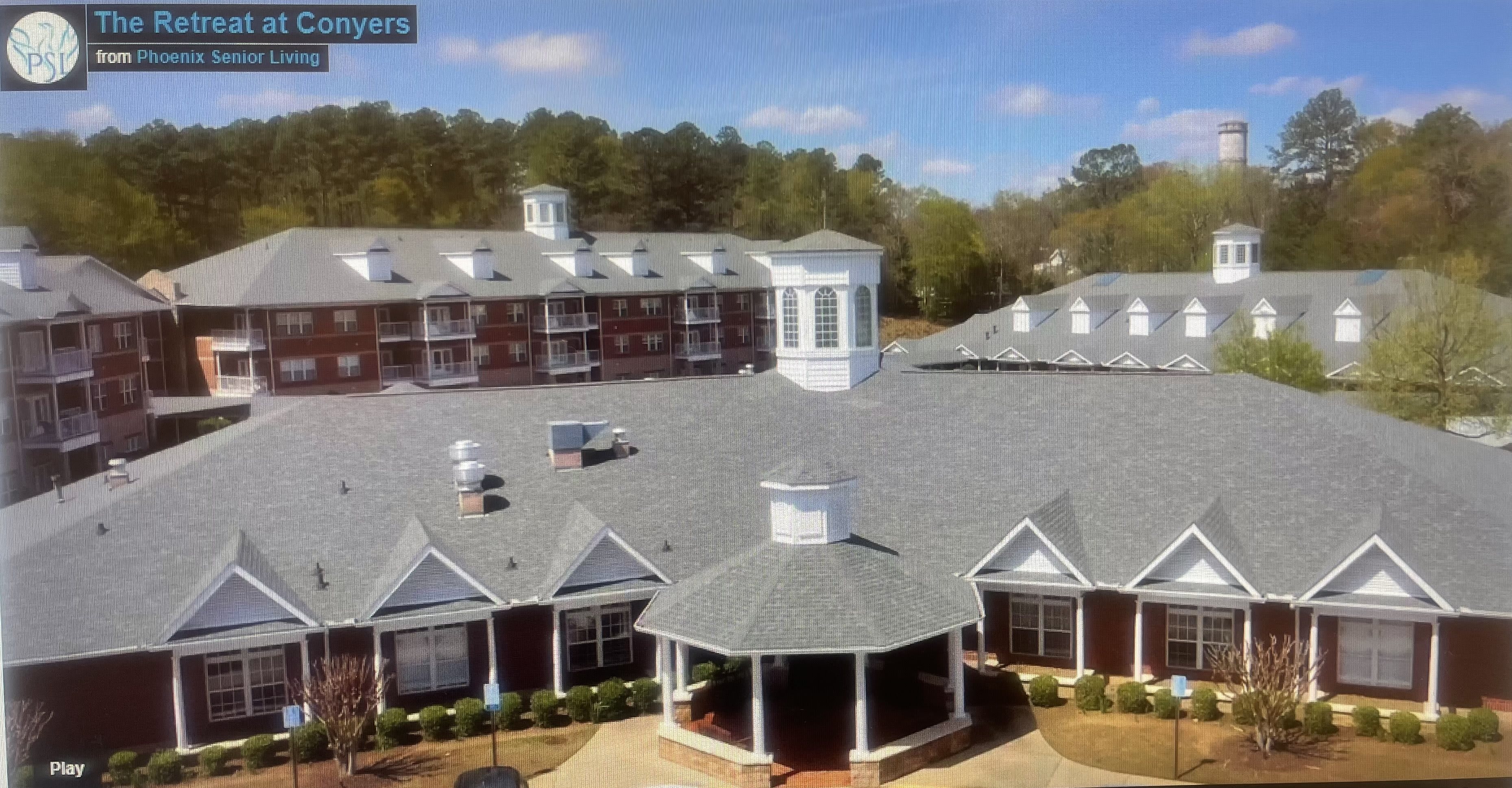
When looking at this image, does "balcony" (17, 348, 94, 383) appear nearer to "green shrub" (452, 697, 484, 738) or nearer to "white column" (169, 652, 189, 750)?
"white column" (169, 652, 189, 750)

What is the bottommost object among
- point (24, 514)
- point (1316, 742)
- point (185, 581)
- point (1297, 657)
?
point (1316, 742)

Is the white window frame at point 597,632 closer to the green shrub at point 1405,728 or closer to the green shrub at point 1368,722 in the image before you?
the green shrub at point 1368,722

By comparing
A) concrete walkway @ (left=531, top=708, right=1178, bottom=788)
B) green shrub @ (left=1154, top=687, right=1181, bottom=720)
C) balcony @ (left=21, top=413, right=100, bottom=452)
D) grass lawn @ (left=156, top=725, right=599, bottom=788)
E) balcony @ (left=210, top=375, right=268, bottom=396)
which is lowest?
concrete walkway @ (left=531, top=708, right=1178, bottom=788)

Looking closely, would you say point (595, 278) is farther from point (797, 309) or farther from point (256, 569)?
point (256, 569)

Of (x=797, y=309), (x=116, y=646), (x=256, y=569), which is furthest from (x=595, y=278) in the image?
(x=116, y=646)

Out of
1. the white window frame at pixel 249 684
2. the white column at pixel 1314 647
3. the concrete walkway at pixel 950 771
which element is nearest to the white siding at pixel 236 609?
the white window frame at pixel 249 684

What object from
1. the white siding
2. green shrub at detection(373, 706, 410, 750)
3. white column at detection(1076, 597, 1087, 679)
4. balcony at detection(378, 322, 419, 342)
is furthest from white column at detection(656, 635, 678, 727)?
balcony at detection(378, 322, 419, 342)
